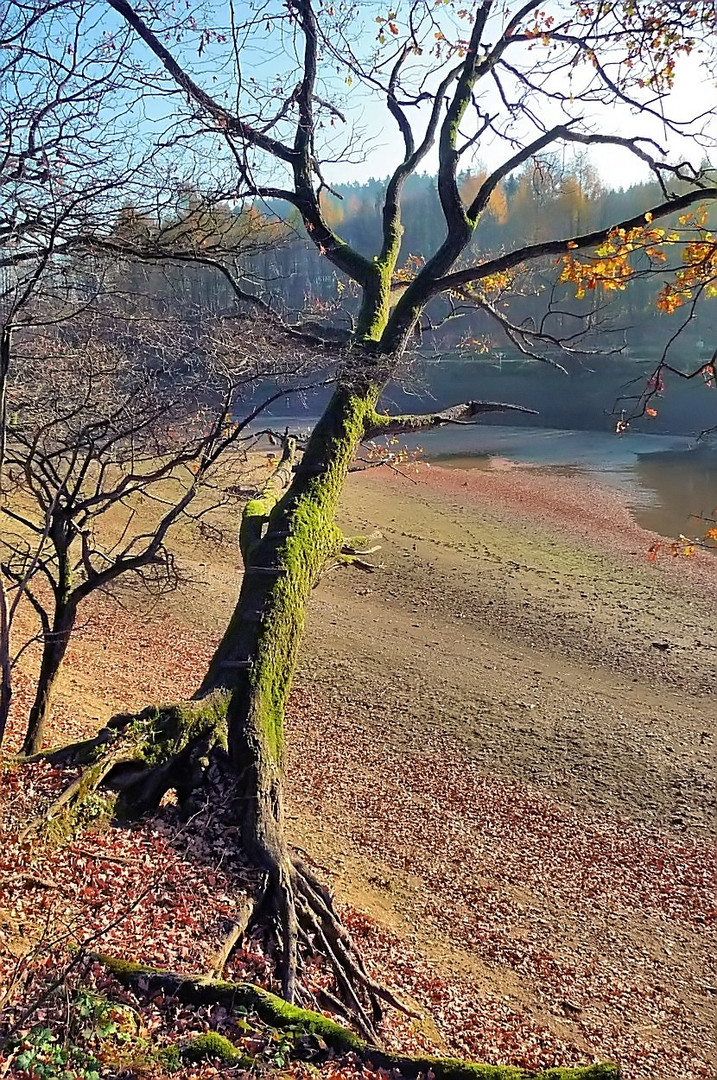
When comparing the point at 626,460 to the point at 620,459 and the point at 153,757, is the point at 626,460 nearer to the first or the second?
the point at 620,459

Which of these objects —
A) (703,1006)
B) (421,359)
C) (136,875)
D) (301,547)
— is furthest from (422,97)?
(703,1006)

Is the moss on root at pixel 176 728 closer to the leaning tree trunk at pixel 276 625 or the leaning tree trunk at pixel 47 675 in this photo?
the leaning tree trunk at pixel 276 625

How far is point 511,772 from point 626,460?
24580 mm

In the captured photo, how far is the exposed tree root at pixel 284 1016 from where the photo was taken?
10.5ft

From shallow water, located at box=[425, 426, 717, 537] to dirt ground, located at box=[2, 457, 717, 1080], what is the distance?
4.89 m

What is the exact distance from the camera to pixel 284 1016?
3375mm

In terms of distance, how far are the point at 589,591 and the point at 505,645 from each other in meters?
3.80

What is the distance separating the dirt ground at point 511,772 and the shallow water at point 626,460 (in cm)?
489

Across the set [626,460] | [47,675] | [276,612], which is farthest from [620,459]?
[47,675]

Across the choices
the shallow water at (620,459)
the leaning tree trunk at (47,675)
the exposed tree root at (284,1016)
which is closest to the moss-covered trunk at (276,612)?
the exposed tree root at (284,1016)

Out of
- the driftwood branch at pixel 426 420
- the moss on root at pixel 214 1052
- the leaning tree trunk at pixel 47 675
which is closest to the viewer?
the moss on root at pixel 214 1052

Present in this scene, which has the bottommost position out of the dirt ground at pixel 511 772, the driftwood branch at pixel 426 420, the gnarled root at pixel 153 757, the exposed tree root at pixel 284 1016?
the dirt ground at pixel 511 772

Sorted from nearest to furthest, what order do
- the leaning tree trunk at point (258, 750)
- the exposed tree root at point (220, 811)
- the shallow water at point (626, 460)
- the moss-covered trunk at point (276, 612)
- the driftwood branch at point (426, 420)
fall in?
the exposed tree root at point (220, 811) → the leaning tree trunk at point (258, 750) → the moss-covered trunk at point (276, 612) → the driftwood branch at point (426, 420) → the shallow water at point (626, 460)

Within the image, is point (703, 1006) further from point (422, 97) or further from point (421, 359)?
point (422, 97)
